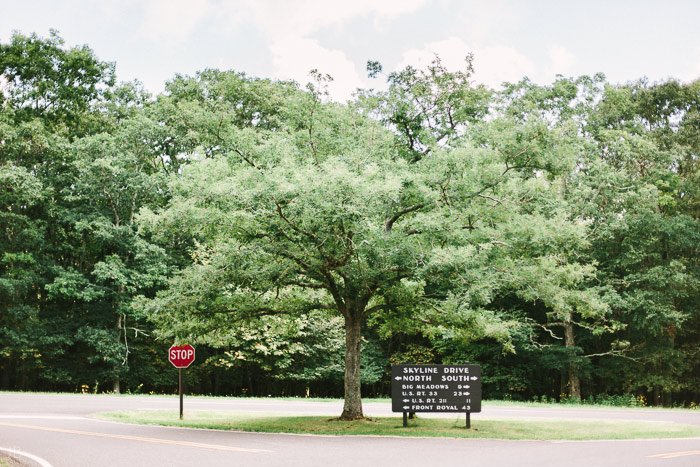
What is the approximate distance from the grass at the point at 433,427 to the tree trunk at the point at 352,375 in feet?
1.42

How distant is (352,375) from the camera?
657 inches

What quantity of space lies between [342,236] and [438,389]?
470cm

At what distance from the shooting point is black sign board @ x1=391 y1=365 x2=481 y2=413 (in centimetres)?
1527

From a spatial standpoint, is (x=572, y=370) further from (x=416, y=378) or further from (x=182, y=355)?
(x=182, y=355)

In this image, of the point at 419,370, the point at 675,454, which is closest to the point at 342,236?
the point at 419,370

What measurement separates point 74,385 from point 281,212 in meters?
28.3

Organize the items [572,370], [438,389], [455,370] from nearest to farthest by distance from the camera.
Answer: [438,389] < [455,370] < [572,370]

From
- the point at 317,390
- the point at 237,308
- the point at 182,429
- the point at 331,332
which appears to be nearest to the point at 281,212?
the point at 237,308

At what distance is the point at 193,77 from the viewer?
3891 cm

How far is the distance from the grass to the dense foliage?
167 centimetres

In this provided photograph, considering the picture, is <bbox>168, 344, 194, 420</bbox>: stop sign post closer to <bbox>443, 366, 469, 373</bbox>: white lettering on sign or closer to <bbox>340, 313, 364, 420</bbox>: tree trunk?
<bbox>340, 313, 364, 420</bbox>: tree trunk

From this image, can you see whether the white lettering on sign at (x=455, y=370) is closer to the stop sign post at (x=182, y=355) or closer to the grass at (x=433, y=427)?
the grass at (x=433, y=427)

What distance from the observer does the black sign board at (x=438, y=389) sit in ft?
50.1

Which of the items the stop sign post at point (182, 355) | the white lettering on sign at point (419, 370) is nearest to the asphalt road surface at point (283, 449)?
the stop sign post at point (182, 355)
